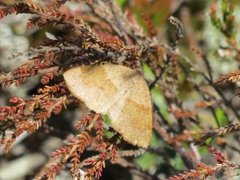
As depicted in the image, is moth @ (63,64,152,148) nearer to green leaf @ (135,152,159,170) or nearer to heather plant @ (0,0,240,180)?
heather plant @ (0,0,240,180)

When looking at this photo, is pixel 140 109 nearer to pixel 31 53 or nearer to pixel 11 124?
pixel 31 53

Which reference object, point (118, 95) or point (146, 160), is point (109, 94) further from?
point (146, 160)

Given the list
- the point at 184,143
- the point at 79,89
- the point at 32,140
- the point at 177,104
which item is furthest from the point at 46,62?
the point at 32,140

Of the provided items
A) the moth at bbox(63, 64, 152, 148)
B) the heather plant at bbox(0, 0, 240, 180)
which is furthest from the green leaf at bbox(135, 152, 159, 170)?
the moth at bbox(63, 64, 152, 148)

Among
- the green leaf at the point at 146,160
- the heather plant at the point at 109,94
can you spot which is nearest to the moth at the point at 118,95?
the heather plant at the point at 109,94

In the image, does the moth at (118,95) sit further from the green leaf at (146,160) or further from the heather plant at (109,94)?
the green leaf at (146,160)

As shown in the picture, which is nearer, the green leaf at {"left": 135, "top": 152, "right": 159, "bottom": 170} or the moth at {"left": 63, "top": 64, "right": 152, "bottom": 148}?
the moth at {"left": 63, "top": 64, "right": 152, "bottom": 148}

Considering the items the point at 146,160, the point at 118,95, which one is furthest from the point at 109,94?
the point at 146,160
